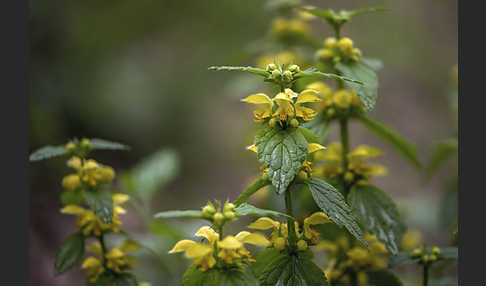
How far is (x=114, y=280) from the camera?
1.39 m

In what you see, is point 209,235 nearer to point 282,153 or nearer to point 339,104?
point 282,153

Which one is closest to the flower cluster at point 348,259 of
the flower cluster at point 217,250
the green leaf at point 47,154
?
the flower cluster at point 217,250

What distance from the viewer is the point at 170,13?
4.05m

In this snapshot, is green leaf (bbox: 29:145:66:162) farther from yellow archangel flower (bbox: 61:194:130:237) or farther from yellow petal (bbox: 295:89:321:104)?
yellow petal (bbox: 295:89:321:104)

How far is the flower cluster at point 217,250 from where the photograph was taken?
103 cm

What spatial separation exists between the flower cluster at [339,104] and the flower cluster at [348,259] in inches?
16.2

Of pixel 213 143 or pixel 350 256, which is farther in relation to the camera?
pixel 213 143

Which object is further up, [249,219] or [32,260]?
[249,219]

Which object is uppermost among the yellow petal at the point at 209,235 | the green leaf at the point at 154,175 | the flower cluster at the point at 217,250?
the green leaf at the point at 154,175

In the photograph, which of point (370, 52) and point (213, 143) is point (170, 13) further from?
point (370, 52)

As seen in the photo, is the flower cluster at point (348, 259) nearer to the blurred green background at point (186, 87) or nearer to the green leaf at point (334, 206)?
the green leaf at point (334, 206)

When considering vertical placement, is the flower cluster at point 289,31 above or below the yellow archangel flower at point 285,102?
above

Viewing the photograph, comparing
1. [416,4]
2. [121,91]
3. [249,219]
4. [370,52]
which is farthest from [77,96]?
[416,4]

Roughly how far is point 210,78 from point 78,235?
263 centimetres
